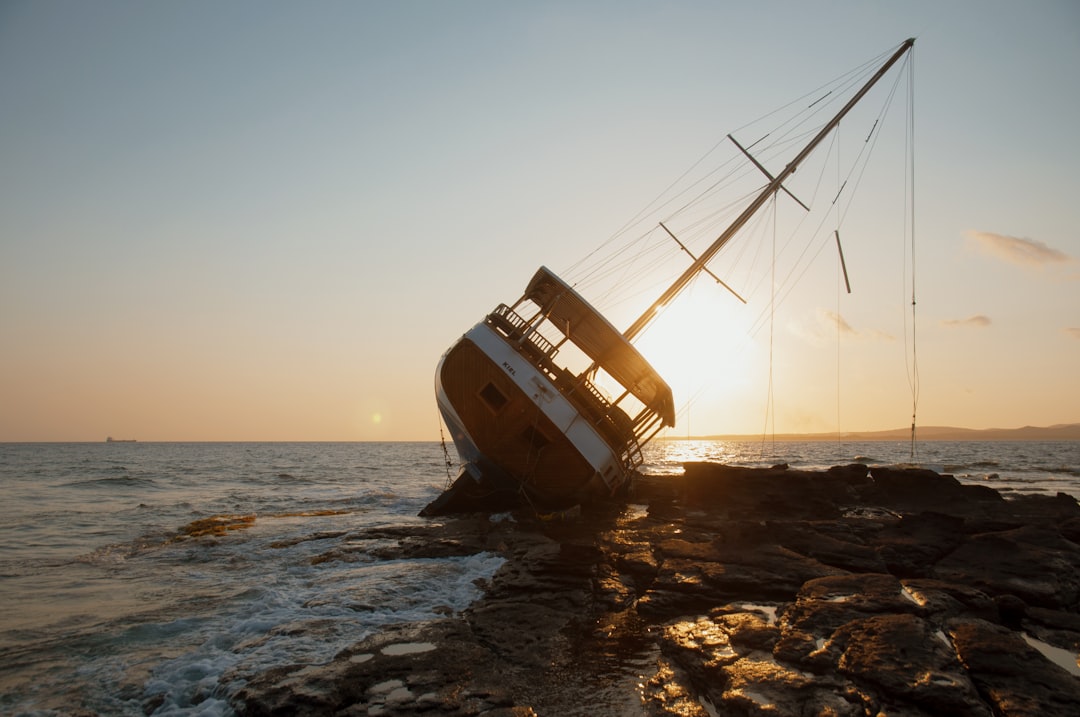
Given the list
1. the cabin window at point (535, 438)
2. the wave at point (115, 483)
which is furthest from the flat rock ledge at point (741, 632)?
the wave at point (115, 483)

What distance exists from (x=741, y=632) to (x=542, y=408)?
35.3ft

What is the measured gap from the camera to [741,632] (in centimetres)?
760

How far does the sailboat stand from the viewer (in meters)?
18.2

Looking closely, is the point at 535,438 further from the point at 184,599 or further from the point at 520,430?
the point at 184,599

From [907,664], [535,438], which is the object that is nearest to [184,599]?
[535,438]

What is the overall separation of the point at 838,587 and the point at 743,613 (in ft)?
5.31

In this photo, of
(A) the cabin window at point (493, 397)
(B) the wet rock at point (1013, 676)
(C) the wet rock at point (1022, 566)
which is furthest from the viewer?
(A) the cabin window at point (493, 397)

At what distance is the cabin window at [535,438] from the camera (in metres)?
18.2

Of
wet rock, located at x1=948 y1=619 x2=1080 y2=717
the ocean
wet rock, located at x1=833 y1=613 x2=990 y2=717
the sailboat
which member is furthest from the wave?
wet rock, located at x1=948 y1=619 x2=1080 y2=717

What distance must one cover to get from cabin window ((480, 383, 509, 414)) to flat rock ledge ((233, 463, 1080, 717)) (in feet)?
16.1

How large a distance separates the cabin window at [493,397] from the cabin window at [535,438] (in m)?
1.15

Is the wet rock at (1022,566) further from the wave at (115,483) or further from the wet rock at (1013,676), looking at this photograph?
the wave at (115,483)

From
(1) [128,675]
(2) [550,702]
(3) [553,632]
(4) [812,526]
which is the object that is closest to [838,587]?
(3) [553,632]

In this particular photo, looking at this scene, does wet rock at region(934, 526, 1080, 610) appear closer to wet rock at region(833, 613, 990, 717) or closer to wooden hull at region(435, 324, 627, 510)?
wet rock at region(833, 613, 990, 717)
